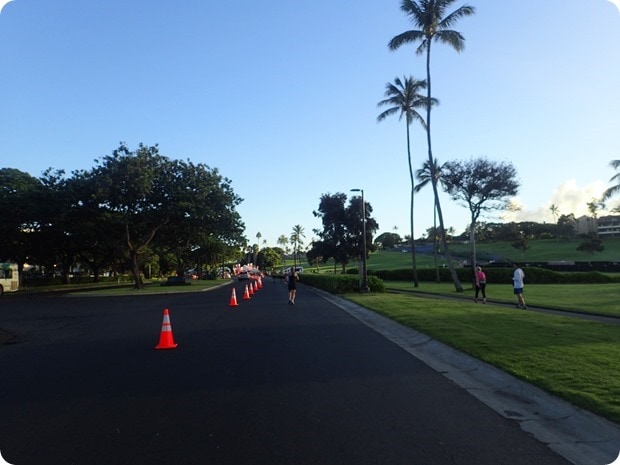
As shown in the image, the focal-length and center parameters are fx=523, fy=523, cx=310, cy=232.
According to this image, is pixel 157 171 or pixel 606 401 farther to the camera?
pixel 157 171

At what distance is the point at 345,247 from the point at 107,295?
84.9 ft

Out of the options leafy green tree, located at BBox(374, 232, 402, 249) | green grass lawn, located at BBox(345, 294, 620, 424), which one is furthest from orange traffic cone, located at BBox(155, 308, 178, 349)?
leafy green tree, located at BBox(374, 232, 402, 249)

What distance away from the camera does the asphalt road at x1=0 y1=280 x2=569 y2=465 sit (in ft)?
15.6

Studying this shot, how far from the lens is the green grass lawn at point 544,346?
21.6 feet

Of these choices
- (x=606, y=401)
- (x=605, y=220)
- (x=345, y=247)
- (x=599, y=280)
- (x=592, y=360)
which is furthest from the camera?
(x=605, y=220)

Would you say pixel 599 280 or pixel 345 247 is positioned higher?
pixel 345 247

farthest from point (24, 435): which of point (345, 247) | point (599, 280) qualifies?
point (345, 247)

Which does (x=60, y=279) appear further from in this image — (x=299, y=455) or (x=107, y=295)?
(x=299, y=455)

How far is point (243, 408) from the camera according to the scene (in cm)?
617

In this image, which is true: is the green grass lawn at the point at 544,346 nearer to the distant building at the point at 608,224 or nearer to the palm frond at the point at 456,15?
the palm frond at the point at 456,15

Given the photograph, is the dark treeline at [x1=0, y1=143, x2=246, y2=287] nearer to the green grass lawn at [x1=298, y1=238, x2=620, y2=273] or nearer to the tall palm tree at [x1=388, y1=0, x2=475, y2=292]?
the tall palm tree at [x1=388, y1=0, x2=475, y2=292]

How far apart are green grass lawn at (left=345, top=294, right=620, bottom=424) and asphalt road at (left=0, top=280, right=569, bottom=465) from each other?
113cm

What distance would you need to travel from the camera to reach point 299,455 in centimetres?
468

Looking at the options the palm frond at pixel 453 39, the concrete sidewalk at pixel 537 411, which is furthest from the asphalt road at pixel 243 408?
the palm frond at pixel 453 39
